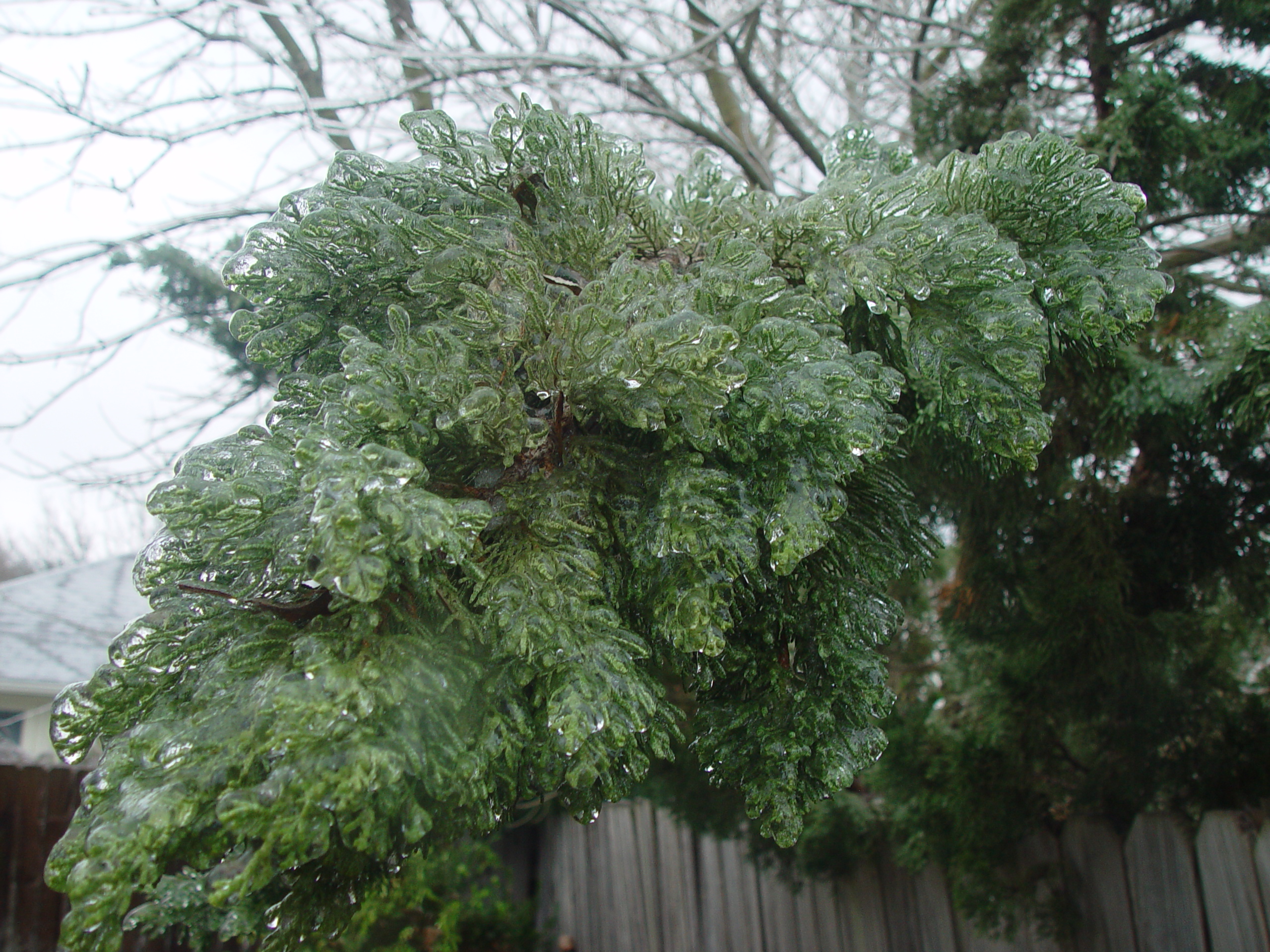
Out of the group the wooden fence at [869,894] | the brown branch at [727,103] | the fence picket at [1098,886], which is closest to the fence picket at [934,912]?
the wooden fence at [869,894]

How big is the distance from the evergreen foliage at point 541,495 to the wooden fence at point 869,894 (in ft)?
6.03

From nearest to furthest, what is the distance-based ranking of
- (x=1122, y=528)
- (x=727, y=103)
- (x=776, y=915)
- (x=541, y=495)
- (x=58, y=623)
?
(x=541, y=495) < (x=1122, y=528) < (x=776, y=915) < (x=727, y=103) < (x=58, y=623)

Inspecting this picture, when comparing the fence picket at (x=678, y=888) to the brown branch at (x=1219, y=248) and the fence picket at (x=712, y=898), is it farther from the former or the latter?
the brown branch at (x=1219, y=248)

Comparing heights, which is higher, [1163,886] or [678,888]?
[1163,886]

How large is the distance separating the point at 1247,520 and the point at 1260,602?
0.26 meters

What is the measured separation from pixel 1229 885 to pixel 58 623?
26.1ft

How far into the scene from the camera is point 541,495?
788 millimetres

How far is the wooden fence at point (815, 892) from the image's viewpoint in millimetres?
2258

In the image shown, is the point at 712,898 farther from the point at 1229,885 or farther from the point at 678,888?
the point at 1229,885

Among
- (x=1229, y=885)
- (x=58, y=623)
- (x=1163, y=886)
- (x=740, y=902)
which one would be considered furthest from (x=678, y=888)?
(x=58, y=623)

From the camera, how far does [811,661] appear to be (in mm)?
875

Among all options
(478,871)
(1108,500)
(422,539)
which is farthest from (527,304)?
(478,871)

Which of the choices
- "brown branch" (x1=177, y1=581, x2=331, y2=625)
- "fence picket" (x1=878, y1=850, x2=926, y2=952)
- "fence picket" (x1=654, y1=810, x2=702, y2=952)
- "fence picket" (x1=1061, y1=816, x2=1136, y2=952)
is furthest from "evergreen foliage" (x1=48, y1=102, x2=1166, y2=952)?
"fence picket" (x1=654, y1=810, x2=702, y2=952)

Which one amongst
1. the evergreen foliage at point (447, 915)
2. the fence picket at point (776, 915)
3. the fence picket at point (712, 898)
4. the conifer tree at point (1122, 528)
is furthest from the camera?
the fence picket at point (712, 898)
